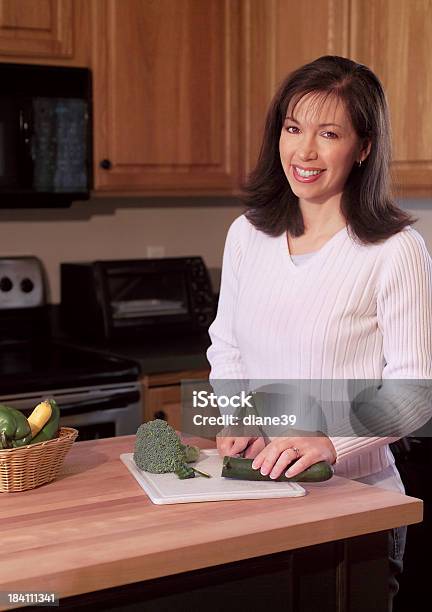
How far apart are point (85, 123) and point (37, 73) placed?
231 mm

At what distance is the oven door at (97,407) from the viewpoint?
10.1 ft

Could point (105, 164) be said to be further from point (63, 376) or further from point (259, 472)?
point (259, 472)

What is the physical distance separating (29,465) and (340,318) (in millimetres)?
654

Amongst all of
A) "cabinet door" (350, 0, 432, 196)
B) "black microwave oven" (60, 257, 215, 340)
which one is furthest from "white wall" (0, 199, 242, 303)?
"cabinet door" (350, 0, 432, 196)

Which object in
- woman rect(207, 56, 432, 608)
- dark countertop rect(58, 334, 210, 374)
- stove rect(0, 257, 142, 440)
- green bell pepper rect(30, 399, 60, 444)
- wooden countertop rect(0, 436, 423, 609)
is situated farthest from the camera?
dark countertop rect(58, 334, 210, 374)

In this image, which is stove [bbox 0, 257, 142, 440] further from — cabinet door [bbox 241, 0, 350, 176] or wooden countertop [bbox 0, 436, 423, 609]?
wooden countertop [bbox 0, 436, 423, 609]

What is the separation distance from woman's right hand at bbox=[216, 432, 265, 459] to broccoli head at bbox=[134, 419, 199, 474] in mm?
100

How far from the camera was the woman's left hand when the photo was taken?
5.69 ft

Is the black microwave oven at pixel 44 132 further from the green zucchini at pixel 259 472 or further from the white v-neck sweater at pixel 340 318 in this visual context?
the green zucchini at pixel 259 472

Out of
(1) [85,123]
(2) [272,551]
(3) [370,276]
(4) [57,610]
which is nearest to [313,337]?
(3) [370,276]

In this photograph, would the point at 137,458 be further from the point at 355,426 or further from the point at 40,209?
the point at 40,209

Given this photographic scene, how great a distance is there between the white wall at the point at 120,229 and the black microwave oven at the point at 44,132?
A: 0.80ft

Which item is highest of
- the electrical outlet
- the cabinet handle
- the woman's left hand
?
the cabinet handle

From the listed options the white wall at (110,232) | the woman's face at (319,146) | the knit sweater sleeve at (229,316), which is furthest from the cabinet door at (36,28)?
the woman's face at (319,146)
